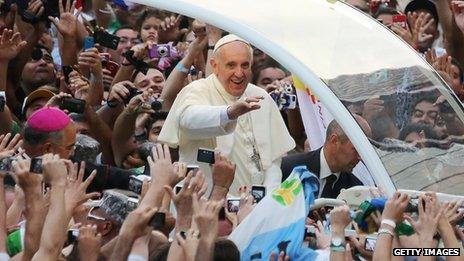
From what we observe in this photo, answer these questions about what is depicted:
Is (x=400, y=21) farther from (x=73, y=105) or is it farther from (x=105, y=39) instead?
(x=73, y=105)

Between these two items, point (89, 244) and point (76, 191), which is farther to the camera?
point (76, 191)

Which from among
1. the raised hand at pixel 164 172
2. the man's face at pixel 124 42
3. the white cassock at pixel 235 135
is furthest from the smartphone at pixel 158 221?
the man's face at pixel 124 42

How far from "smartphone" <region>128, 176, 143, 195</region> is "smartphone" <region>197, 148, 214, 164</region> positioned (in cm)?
47

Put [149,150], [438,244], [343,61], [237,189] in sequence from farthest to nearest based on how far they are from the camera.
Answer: [149,150] → [237,189] → [343,61] → [438,244]

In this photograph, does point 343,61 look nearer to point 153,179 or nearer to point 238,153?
point 153,179

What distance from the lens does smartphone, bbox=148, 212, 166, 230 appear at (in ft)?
27.6

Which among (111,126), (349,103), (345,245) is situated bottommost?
(111,126)

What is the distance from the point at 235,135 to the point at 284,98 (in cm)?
169

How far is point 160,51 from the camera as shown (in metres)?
13.0

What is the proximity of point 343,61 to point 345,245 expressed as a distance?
108 cm

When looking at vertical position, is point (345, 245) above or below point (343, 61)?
below

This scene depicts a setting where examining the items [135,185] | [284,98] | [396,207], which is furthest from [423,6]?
[396,207]

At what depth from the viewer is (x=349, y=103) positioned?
881 centimetres

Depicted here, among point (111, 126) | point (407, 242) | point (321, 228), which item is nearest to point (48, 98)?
point (111, 126)
